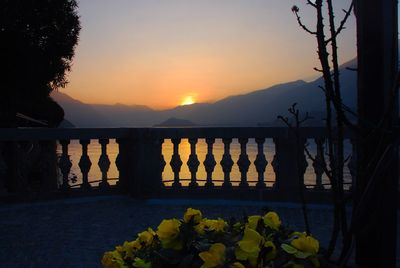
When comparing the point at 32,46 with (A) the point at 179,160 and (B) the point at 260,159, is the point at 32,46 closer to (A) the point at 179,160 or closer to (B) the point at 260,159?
(A) the point at 179,160

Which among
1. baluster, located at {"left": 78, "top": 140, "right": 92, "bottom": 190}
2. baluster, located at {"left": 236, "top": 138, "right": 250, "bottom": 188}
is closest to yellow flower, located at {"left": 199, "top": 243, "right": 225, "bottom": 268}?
baluster, located at {"left": 236, "top": 138, "right": 250, "bottom": 188}

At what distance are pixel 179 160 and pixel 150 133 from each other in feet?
1.99

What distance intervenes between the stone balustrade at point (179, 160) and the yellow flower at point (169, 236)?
4892 millimetres

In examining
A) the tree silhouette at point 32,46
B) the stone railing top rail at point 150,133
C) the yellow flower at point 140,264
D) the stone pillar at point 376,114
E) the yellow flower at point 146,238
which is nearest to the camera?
the yellow flower at point 140,264

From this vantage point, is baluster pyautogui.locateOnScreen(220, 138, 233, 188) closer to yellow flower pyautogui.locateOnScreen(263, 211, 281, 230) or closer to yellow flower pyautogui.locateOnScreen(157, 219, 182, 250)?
yellow flower pyautogui.locateOnScreen(263, 211, 281, 230)

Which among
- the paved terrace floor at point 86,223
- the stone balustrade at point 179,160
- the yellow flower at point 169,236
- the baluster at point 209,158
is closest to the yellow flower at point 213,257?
the yellow flower at point 169,236

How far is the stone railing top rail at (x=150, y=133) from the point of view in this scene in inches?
260

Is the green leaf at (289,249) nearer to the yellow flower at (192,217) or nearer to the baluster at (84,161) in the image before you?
the yellow flower at (192,217)

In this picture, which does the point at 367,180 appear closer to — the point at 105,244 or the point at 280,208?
the point at 105,244

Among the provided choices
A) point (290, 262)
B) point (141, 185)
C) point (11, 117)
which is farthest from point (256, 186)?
point (11, 117)

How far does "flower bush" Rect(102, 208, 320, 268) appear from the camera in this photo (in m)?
1.61

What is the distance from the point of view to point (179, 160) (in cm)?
707

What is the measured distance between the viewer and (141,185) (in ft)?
23.5

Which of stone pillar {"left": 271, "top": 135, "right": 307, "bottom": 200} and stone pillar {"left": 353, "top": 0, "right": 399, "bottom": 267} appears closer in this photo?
stone pillar {"left": 353, "top": 0, "right": 399, "bottom": 267}
